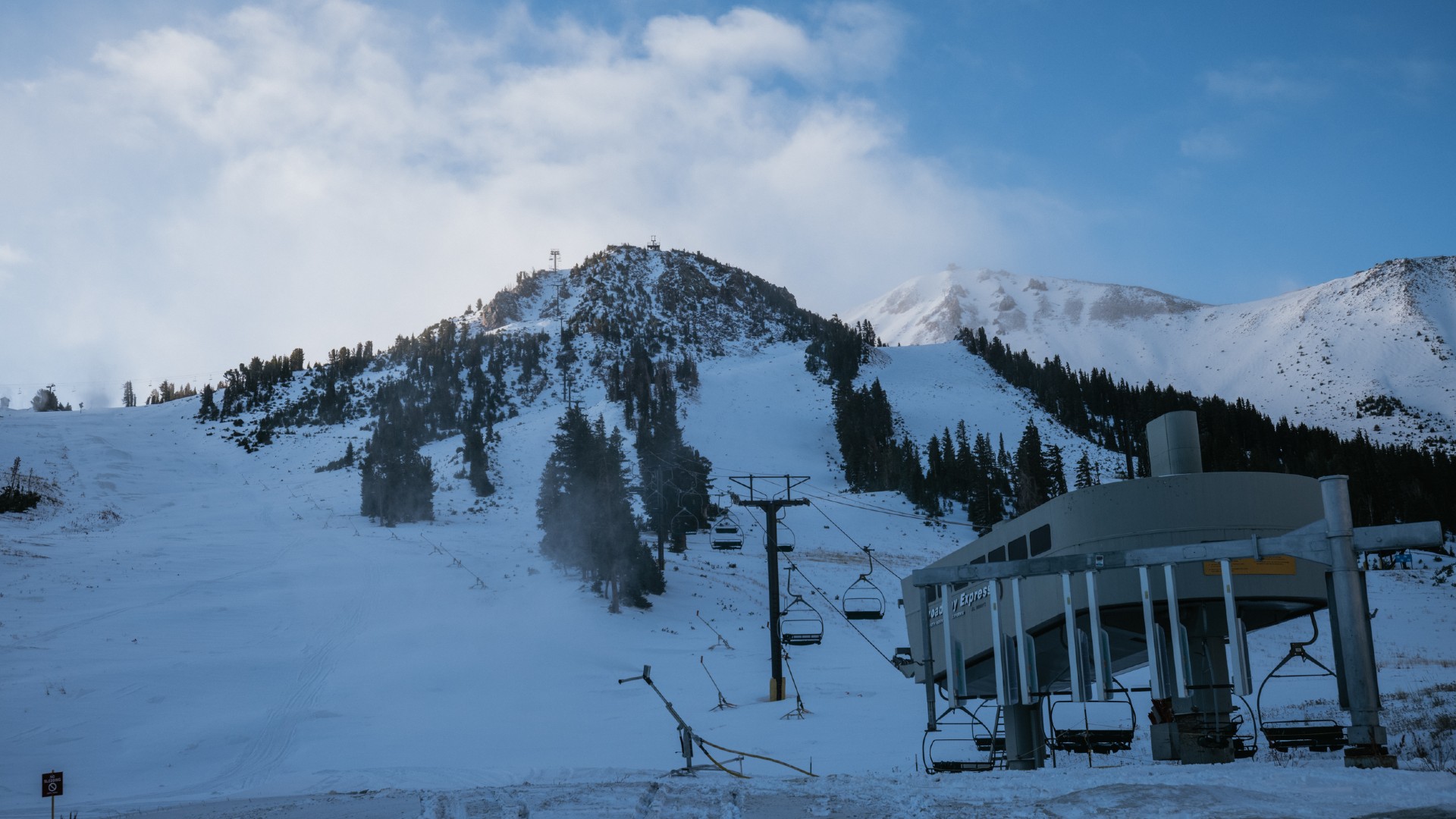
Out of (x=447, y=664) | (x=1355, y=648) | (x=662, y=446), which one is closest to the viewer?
(x=1355, y=648)

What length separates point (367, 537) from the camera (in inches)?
2383

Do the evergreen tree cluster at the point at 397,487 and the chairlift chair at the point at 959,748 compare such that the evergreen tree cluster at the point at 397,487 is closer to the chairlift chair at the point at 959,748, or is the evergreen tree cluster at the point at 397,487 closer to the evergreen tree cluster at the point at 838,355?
the chairlift chair at the point at 959,748

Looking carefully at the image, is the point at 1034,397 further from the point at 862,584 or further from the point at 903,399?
the point at 862,584

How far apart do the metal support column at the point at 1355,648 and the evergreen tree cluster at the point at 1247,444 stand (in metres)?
66.2

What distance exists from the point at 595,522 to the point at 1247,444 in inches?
3642

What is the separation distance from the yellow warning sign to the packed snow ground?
3555 millimetres

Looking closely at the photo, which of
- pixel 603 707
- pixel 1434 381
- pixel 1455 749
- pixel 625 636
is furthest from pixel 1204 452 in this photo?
pixel 1434 381

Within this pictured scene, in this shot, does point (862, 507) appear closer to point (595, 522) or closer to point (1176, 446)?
point (595, 522)

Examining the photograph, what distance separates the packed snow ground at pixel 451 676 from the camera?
46.4 feet

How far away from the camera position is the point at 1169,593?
1548cm

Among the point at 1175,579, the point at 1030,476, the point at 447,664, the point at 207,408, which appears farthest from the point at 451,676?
the point at 207,408

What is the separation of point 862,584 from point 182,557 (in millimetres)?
36375

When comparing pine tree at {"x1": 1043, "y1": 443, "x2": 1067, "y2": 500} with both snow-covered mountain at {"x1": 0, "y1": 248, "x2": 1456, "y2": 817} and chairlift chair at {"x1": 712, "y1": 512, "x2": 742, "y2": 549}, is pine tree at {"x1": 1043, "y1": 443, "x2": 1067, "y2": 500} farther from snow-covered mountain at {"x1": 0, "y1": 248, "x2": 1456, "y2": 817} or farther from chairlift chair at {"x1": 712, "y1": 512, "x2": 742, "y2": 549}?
chairlift chair at {"x1": 712, "y1": 512, "x2": 742, "y2": 549}

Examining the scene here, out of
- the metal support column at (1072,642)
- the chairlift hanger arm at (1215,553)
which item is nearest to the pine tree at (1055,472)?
the metal support column at (1072,642)
